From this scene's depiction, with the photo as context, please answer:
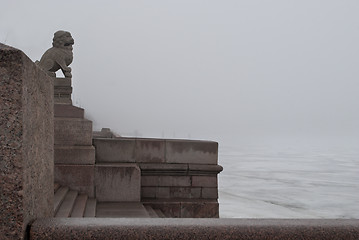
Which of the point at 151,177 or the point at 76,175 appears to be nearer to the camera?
the point at 76,175

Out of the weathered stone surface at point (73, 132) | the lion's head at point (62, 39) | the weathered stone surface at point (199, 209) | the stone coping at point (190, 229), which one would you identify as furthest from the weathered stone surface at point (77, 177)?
the stone coping at point (190, 229)

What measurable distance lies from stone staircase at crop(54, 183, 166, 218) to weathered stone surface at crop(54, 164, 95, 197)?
0.11 meters

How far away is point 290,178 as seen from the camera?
30.1m

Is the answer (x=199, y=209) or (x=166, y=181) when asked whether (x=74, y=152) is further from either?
(x=199, y=209)

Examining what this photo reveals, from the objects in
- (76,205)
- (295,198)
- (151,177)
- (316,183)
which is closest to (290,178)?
(316,183)

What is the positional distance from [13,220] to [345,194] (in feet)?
72.2

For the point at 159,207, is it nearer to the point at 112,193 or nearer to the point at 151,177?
the point at 151,177

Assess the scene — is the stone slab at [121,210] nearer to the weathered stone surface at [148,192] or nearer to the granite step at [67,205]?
the granite step at [67,205]

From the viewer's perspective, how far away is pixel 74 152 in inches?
303

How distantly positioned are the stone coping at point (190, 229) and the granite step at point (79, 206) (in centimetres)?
341

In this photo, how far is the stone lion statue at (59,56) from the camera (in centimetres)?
1086

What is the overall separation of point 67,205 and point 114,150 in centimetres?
256

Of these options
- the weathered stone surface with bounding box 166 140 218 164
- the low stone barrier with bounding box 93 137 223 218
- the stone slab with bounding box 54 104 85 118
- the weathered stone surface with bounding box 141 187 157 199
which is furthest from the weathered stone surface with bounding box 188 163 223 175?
the stone slab with bounding box 54 104 85 118

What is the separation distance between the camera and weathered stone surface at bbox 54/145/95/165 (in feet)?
25.0
